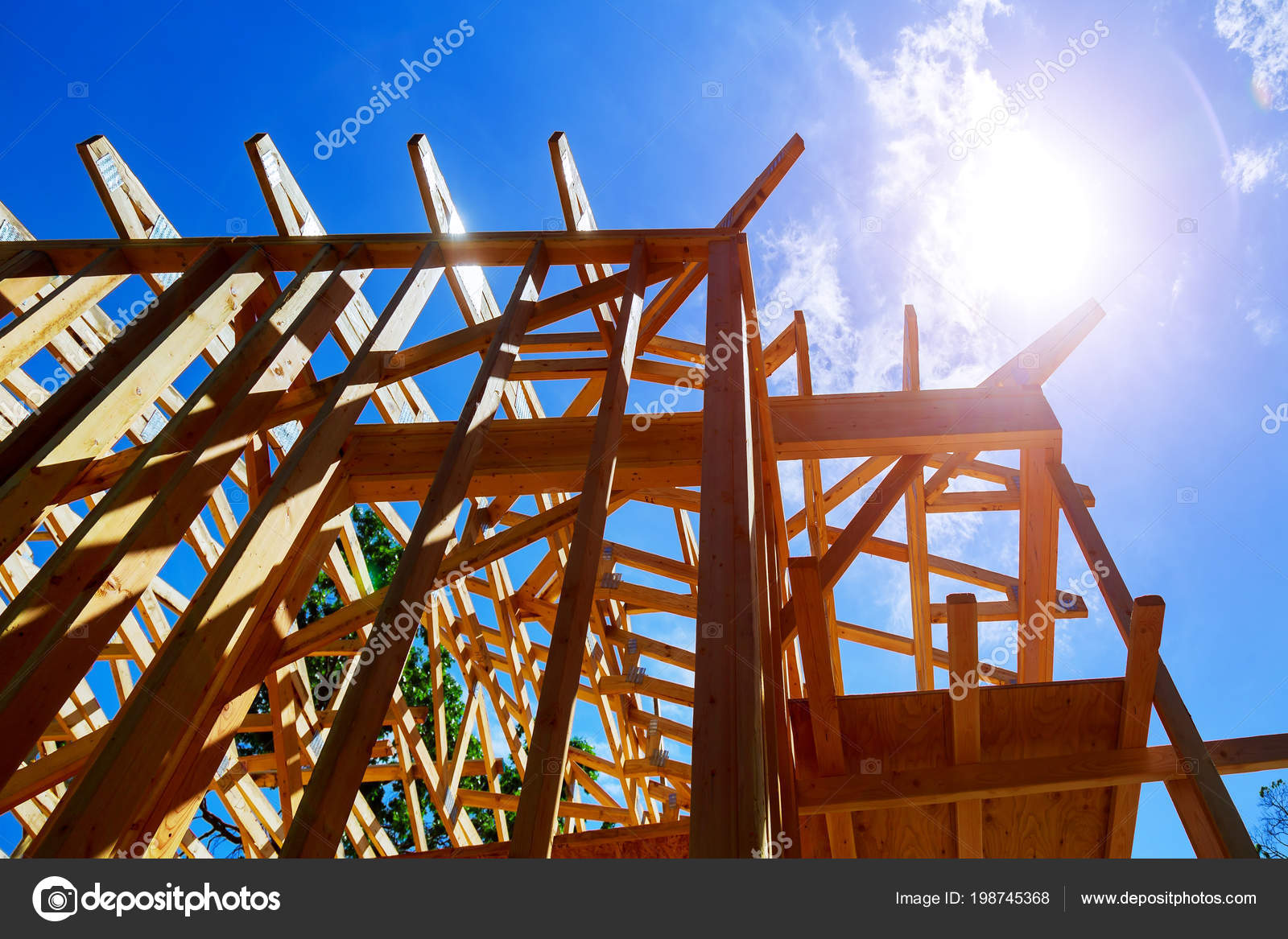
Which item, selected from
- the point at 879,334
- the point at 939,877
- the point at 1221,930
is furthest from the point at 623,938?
the point at 879,334

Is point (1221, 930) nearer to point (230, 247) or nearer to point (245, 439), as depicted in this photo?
point (245, 439)

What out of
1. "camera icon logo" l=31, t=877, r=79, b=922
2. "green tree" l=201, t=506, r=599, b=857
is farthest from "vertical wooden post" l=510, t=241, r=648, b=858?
"green tree" l=201, t=506, r=599, b=857

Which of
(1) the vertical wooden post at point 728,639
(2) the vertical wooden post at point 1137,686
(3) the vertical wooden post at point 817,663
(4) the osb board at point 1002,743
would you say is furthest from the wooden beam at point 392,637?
(2) the vertical wooden post at point 1137,686

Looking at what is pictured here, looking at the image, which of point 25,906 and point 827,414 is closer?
point 25,906

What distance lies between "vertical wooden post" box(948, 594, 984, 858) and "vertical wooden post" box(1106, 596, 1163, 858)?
67cm

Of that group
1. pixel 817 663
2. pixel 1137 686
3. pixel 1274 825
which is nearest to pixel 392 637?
pixel 817 663

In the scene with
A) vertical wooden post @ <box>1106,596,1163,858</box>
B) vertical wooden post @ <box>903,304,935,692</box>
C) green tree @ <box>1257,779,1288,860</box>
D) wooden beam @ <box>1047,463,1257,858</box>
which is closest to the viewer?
wooden beam @ <box>1047,463,1257,858</box>

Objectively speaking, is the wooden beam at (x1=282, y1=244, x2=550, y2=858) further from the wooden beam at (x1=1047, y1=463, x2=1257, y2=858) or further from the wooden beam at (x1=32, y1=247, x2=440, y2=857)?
the wooden beam at (x1=1047, y1=463, x2=1257, y2=858)

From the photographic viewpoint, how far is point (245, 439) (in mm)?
4113

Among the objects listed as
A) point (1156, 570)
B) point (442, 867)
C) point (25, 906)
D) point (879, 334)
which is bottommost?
point (25, 906)

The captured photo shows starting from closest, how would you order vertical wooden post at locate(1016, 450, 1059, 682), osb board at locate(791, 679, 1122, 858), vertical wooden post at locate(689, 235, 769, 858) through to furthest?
vertical wooden post at locate(689, 235, 769, 858) < osb board at locate(791, 679, 1122, 858) < vertical wooden post at locate(1016, 450, 1059, 682)

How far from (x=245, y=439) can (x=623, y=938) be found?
3.37 m

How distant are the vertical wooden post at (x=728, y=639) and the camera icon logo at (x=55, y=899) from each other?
150 cm

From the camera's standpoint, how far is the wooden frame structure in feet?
8.80
